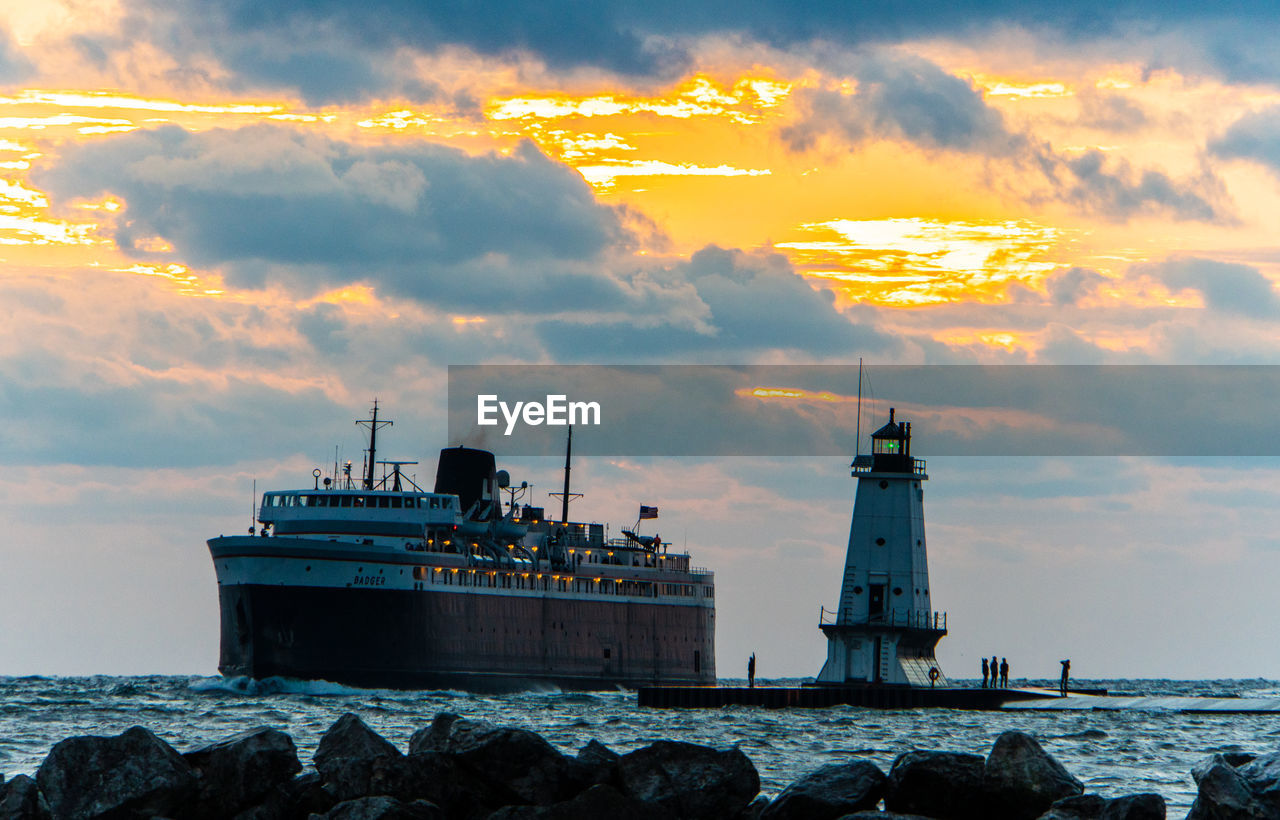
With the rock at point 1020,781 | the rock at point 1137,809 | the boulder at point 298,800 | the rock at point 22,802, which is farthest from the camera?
the boulder at point 298,800

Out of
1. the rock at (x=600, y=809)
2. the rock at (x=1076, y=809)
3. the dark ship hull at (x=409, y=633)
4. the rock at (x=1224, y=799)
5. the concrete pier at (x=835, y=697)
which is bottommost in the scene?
the rock at (x=600, y=809)

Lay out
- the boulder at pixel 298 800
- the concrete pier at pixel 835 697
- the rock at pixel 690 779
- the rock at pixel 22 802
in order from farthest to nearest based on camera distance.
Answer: the concrete pier at pixel 835 697 → the boulder at pixel 298 800 → the rock at pixel 690 779 → the rock at pixel 22 802

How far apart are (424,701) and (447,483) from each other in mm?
17885

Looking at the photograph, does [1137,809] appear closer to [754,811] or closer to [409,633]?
[754,811]

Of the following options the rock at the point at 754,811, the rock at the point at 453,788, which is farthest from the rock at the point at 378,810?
the rock at the point at 754,811

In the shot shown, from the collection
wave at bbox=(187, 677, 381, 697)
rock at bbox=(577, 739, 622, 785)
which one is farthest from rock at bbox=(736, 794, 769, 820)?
wave at bbox=(187, 677, 381, 697)

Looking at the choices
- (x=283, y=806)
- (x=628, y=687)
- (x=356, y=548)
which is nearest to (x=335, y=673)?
(x=356, y=548)

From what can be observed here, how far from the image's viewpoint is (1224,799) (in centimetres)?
2020

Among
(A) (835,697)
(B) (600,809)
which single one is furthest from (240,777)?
(A) (835,697)

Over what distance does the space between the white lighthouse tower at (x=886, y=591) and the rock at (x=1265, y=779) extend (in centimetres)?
3495

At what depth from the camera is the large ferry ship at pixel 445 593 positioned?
67.0 metres

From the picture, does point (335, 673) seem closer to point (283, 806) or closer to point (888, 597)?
point (888, 597)

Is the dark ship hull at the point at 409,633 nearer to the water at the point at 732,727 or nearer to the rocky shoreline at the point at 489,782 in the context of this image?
the water at the point at 732,727

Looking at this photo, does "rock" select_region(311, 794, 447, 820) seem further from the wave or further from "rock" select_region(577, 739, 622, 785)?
the wave
